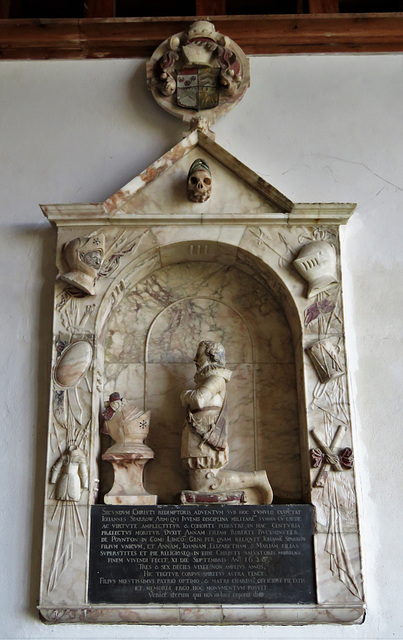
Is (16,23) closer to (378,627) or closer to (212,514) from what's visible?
(212,514)

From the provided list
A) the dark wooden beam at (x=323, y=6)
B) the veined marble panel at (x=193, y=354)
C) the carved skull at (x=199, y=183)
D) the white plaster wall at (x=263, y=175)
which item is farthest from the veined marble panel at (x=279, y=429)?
the dark wooden beam at (x=323, y=6)

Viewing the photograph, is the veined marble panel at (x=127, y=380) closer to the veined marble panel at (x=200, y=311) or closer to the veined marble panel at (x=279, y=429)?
the veined marble panel at (x=200, y=311)

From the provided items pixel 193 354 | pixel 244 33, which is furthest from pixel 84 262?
pixel 244 33

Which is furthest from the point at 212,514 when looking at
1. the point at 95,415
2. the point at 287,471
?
the point at 95,415

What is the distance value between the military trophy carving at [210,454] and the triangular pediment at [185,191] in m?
1.28

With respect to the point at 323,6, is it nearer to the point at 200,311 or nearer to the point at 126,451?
the point at 200,311

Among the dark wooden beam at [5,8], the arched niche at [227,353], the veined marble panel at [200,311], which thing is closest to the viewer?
the arched niche at [227,353]

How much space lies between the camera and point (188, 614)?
4375mm

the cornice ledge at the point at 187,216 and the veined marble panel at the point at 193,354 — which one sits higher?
the cornice ledge at the point at 187,216

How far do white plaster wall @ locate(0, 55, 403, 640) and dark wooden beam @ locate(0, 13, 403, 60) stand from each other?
12 cm

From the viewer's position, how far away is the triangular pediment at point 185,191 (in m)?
5.12

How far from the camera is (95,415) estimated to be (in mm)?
4777

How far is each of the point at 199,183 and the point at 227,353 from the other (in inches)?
50.7

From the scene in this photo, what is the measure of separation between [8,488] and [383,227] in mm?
3323
